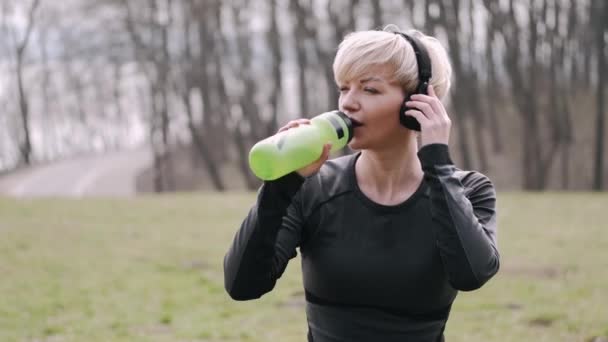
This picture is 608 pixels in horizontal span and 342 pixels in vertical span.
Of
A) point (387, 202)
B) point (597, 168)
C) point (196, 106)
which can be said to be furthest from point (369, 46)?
point (196, 106)

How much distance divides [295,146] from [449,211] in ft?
1.77

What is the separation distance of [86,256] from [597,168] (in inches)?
820

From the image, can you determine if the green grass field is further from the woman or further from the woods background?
the woods background

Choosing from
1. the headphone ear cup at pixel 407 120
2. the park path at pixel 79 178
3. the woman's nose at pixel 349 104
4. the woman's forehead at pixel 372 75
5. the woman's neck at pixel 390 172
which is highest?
the woman's forehead at pixel 372 75

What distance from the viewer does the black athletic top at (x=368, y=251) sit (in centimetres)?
264

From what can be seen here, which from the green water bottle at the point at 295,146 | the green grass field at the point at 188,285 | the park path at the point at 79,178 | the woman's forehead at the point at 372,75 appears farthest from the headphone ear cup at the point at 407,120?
→ the park path at the point at 79,178

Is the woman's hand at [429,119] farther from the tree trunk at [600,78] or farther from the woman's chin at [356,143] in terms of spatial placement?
the tree trunk at [600,78]

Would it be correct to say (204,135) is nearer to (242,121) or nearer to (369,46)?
(242,121)

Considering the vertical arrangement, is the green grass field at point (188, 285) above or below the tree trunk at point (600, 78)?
above

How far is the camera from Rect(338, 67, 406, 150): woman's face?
8.94 feet

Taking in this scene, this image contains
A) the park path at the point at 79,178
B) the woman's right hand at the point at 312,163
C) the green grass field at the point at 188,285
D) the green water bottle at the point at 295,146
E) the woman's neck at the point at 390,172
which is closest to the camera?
the green water bottle at the point at 295,146

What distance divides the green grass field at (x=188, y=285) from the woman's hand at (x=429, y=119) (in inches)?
Result: 163

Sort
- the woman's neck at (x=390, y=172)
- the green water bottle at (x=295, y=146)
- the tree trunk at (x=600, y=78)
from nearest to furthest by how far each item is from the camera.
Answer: the green water bottle at (x=295, y=146)
the woman's neck at (x=390, y=172)
the tree trunk at (x=600, y=78)

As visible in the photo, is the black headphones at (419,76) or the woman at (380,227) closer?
the woman at (380,227)
